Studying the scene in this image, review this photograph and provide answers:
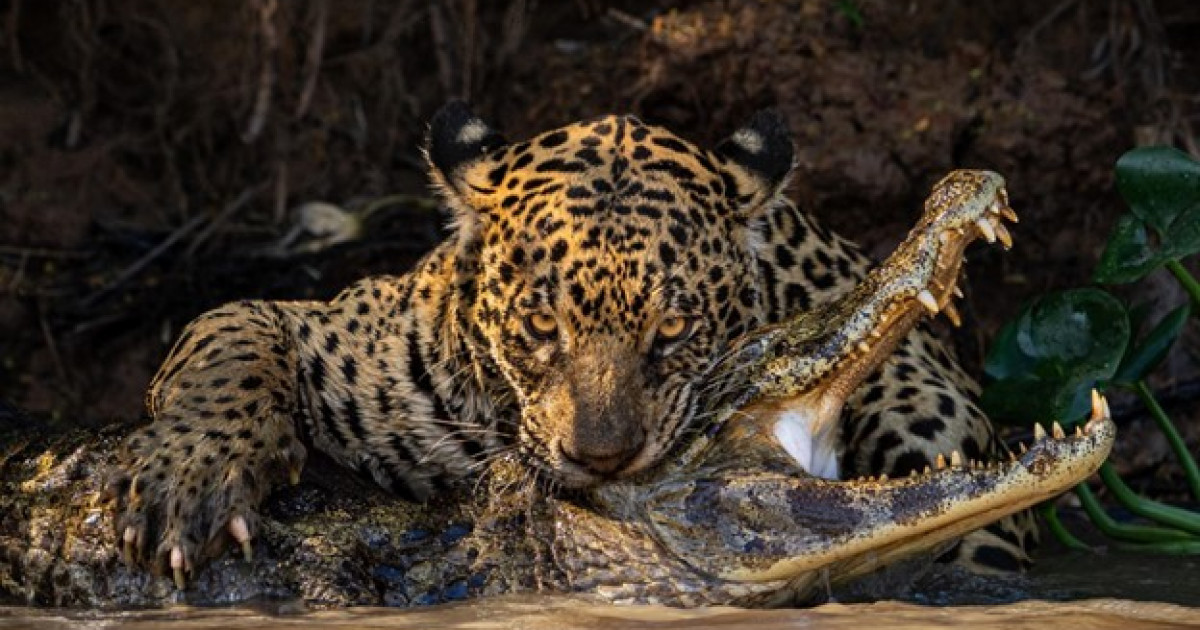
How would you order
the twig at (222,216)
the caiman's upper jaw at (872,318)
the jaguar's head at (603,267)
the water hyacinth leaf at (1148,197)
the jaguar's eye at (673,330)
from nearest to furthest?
the caiman's upper jaw at (872,318) < the jaguar's head at (603,267) < the jaguar's eye at (673,330) < the water hyacinth leaf at (1148,197) < the twig at (222,216)

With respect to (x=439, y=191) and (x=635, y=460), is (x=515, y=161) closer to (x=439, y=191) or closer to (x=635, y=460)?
(x=439, y=191)

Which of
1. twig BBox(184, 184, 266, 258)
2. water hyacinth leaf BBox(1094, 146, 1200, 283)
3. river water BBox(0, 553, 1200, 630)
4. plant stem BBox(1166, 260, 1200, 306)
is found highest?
twig BBox(184, 184, 266, 258)

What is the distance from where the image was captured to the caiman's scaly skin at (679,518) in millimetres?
5543

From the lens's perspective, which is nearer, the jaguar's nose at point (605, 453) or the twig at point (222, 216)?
the jaguar's nose at point (605, 453)

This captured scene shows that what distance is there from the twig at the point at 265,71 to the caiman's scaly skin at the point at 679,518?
5529 millimetres

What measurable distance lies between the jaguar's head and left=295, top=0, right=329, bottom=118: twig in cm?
437

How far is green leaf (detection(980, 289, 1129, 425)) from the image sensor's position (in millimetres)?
7359

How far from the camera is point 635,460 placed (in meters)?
5.96

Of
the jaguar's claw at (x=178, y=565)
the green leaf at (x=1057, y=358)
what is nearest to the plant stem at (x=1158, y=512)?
the green leaf at (x=1057, y=358)

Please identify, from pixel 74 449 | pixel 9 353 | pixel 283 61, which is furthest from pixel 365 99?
pixel 74 449

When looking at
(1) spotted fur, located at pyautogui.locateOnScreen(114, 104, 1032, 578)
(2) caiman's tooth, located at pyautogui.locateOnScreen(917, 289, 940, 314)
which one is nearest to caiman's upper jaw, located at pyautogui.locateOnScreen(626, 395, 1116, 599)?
(1) spotted fur, located at pyautogui.locateOnScreen(114, 104, 1032, 578)

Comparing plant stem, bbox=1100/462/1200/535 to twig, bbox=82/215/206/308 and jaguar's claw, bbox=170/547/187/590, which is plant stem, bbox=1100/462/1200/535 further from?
twig, bbox=82/215/206/308

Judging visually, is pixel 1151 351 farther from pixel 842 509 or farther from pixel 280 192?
pixel 280 192

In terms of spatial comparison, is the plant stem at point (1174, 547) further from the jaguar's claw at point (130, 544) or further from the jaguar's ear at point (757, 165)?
the jaguar's claw at point (130, 544)
